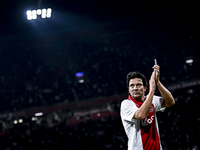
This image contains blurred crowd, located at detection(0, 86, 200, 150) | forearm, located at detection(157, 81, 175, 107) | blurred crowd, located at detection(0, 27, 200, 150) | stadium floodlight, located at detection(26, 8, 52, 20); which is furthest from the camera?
blurred crowd, located at detection(0, 27, 200, 150)

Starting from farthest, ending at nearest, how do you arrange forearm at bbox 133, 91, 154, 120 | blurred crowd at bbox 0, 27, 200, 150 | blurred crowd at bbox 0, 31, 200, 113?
1. blurred crowd at bbox 0, 31, 200, 113
2. blurred crowd at bbox 0, 27, 200, 150
3. forearm at bbox 133, 91, 154, 120

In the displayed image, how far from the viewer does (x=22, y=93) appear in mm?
17438

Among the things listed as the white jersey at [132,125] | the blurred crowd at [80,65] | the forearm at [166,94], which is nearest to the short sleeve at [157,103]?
→ the forearm at [166,94]

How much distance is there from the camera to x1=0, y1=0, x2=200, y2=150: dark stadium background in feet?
48.1

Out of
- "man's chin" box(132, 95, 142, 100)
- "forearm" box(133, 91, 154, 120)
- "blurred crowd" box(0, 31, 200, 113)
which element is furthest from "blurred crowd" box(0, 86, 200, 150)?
"forearm" box(133, 91, 154, 120)

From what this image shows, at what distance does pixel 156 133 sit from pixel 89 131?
531 inches

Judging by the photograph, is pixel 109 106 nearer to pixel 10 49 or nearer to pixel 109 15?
pixel 109 15

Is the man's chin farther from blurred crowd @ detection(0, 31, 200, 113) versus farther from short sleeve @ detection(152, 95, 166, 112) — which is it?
blurred crowd @ detection(0, 31, 200, 113)

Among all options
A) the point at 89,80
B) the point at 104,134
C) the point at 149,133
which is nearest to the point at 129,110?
the point at 149,133

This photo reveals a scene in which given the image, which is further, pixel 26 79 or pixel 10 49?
pixel 10 49

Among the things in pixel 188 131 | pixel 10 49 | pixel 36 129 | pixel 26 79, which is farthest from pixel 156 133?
pixel 10 49

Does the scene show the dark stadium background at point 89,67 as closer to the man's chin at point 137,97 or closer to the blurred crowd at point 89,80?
the blurred crowd at point 89,80

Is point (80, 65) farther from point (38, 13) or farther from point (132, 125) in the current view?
point (132, 125)

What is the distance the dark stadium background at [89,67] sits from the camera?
14648 millimetres
